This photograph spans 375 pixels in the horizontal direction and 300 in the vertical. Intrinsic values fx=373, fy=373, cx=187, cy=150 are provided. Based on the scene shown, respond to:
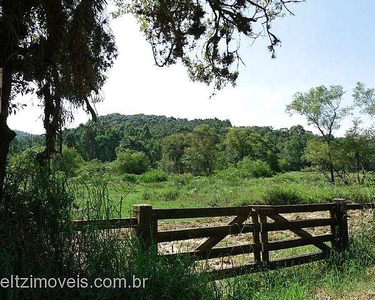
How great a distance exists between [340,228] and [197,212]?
3.59 meters

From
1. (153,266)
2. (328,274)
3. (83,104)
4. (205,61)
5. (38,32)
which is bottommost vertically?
(328,274)

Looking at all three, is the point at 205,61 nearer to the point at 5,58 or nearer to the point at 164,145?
the point at 5,58

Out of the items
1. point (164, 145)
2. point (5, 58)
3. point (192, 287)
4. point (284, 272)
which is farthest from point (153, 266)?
point (164, 145)

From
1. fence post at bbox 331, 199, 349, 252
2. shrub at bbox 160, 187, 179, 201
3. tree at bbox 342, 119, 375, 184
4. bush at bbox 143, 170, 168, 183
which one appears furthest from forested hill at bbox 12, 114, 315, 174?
fence post at bbox 331, 199, 349, 252

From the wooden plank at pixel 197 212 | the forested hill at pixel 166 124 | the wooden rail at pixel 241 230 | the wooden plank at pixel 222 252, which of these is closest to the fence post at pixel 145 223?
the wooden rail at pixel 241 230

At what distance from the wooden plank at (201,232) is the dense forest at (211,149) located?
4.55 feet

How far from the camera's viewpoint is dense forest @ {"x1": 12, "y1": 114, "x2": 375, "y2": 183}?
4.44m

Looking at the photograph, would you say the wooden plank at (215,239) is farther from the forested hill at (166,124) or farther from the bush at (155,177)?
the forested hill at (166,124)

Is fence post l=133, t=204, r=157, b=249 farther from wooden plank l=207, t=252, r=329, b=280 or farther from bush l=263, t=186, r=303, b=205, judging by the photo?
bush l=263, t=186, r=303, b=205

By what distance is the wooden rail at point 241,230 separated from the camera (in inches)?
181

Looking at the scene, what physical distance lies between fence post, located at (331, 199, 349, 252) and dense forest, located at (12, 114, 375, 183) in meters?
4.59

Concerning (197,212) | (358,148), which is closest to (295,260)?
(197,212)

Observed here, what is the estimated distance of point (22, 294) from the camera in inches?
109

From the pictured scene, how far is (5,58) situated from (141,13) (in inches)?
117
